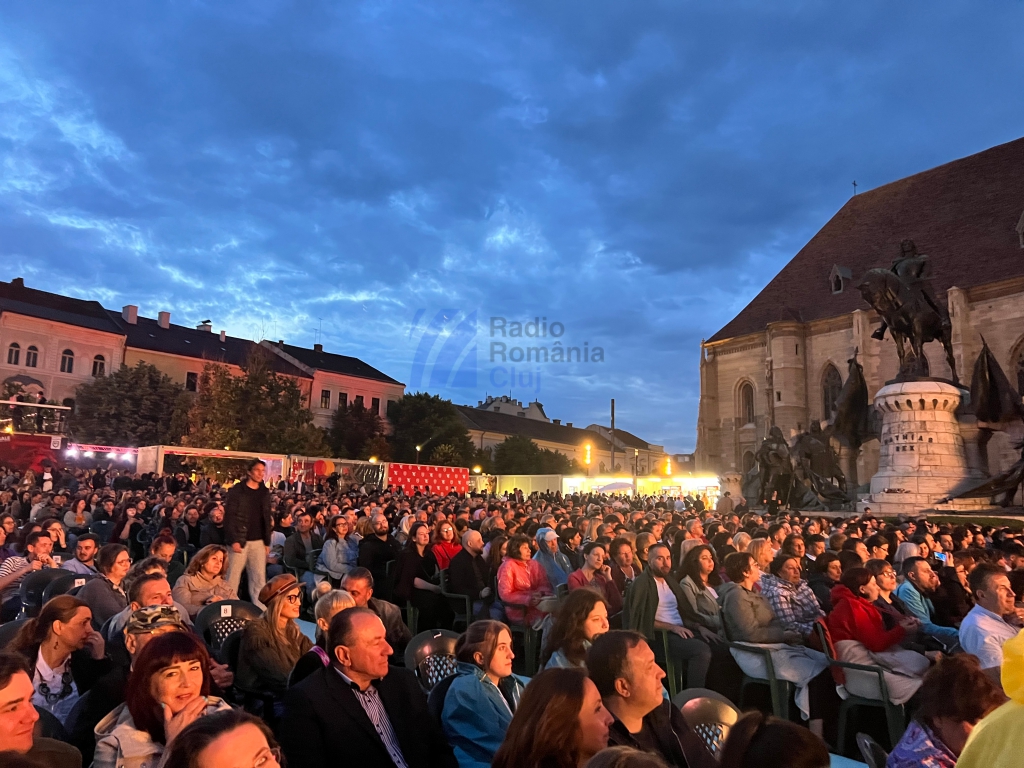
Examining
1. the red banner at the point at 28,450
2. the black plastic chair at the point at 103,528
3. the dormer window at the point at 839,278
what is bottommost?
the black plastic chair at the point at 103,528

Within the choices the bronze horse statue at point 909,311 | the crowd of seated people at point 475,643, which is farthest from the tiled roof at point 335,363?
the crowd of seated people at point 475,643

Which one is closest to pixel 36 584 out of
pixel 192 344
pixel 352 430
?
pixel 352 430

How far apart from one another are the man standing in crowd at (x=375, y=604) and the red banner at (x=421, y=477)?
2588 cm

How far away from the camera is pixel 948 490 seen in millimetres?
18141

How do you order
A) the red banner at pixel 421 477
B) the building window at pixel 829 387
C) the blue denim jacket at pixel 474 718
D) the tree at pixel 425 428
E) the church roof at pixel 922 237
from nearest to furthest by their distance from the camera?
the blue denim jacket at pixel 474 718 → the red banner at pixel 421 477 → the church roof at pixel 922 237 → the building window at pixel 829 387 → the tree at pixel 425 428

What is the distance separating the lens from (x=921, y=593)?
21.7ft

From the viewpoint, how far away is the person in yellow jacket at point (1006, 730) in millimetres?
1430

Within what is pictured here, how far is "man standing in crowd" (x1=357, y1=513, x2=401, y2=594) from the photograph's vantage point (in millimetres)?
8617

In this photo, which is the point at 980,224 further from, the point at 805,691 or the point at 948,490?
the point at 805,691

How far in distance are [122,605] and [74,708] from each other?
6.83 ft

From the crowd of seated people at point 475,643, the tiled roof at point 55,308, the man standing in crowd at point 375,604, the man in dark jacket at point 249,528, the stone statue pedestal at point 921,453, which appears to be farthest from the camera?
the tiled roof at point 55,308

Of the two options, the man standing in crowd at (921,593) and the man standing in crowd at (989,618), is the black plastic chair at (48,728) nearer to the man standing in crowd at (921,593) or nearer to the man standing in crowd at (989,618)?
the man standing in crowd at (989,618)

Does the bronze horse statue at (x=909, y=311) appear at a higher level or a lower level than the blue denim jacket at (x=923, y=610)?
higher

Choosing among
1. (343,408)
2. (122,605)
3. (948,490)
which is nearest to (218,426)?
(343,408)
